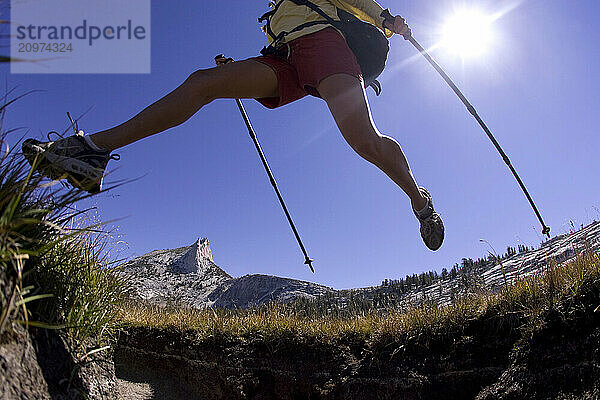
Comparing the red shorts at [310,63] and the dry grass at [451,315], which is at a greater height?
the red shorts at [310,63]

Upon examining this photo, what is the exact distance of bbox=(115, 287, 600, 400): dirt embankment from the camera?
6.44 ft

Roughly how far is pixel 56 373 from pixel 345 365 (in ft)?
6.11

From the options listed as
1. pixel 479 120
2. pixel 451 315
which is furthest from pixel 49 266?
pixel 479 120

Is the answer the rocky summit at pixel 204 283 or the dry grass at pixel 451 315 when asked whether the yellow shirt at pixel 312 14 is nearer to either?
the dry grass at pixel 451 315

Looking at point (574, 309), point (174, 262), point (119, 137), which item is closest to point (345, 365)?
point (574, 309)

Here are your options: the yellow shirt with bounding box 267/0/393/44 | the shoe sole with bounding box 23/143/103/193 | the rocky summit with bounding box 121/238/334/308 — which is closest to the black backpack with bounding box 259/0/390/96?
the yellow shirt with bounding box 267/0/393/44

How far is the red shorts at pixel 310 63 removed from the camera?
266 cm

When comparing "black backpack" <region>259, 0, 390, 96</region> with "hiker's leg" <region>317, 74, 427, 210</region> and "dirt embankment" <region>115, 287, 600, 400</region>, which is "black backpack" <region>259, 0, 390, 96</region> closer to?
"hiker's leg" <region>317, 74, 427, 210</region>

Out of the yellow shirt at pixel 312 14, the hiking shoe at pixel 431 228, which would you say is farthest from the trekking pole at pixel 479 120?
the hiking shoe at pixel 431 228

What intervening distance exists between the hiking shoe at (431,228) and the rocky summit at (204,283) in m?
19.3

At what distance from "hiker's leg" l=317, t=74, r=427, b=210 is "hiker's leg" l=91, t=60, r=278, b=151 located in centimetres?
45

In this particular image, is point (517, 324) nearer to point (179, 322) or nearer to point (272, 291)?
point (179, 322)

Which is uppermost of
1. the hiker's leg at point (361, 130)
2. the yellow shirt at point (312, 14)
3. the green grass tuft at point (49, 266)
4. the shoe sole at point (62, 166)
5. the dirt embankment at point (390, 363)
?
the yellow shirt at point (312, 14)

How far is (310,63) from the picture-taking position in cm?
269
